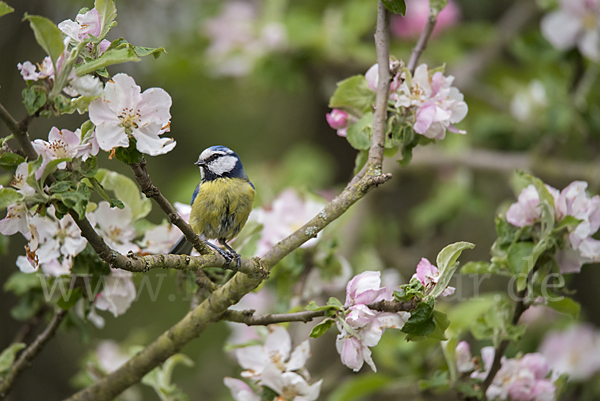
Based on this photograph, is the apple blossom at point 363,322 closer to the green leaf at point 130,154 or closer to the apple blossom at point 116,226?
the green leaf at point 130,154

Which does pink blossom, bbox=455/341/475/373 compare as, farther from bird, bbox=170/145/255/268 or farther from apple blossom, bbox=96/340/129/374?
apple blossom, bbox=96/340/129/374

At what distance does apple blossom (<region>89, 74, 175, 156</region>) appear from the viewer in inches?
44.0

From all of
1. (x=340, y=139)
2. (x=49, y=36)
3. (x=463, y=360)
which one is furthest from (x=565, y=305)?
(x=340, y=139)

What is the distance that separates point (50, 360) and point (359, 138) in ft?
8.86

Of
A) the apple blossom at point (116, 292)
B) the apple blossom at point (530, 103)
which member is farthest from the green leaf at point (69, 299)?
the apple blossom at point (530, 103)

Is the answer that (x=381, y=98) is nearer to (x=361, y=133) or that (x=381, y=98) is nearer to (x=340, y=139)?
(x=361, y=133)

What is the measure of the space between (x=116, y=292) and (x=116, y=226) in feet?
0.66

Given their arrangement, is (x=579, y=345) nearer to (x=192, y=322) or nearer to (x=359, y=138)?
(x=359, y=138)

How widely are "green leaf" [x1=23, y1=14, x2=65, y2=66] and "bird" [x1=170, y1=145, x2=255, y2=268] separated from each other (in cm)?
74

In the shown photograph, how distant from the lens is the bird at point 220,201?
1.80 m

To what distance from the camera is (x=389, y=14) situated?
1516mm

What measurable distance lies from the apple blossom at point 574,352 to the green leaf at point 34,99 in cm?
230

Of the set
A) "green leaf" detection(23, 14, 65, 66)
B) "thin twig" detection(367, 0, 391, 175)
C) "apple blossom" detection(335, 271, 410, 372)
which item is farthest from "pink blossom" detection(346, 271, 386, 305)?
"green leaf" detection(23, 14, 65, 66)

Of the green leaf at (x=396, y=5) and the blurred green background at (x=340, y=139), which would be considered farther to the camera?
the blurred green background at (x=340, y=139)
